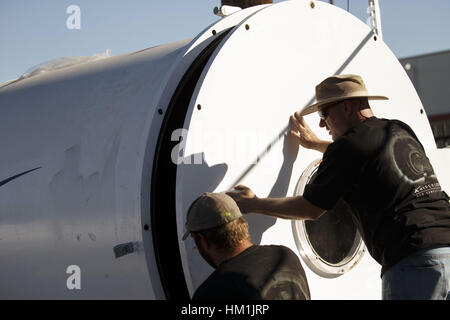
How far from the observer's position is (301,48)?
3660mm

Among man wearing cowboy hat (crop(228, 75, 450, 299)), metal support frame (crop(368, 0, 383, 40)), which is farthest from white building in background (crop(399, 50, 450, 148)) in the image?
man wearing cowboy hat (crop(228, 75, 450, 299))

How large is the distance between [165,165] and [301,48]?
107 cm

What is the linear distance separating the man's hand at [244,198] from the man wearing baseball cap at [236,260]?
0.29 meters

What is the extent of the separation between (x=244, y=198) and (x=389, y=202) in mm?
650

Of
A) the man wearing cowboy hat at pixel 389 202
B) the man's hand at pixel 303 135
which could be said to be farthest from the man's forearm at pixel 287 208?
the man's hand at pixel 303 135

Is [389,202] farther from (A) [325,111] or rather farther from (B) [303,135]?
(B) [303,135]

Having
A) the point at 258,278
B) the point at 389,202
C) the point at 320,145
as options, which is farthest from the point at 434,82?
the point at 258,278

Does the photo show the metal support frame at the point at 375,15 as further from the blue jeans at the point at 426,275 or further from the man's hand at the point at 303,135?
the blue jeans at the point at 426,275

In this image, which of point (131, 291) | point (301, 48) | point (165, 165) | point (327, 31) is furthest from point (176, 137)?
point (327, 31)

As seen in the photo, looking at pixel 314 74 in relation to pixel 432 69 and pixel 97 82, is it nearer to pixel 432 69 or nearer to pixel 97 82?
pixel 97 82

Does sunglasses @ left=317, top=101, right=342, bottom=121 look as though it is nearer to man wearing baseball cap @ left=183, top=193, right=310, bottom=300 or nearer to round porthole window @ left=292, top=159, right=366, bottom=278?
round porthole window @ left=292, top=159, right=366, bottom=278

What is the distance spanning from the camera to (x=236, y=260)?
2582 mm

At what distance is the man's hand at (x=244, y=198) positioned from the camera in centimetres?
306

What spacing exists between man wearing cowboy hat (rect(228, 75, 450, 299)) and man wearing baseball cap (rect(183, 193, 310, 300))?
358 mm
